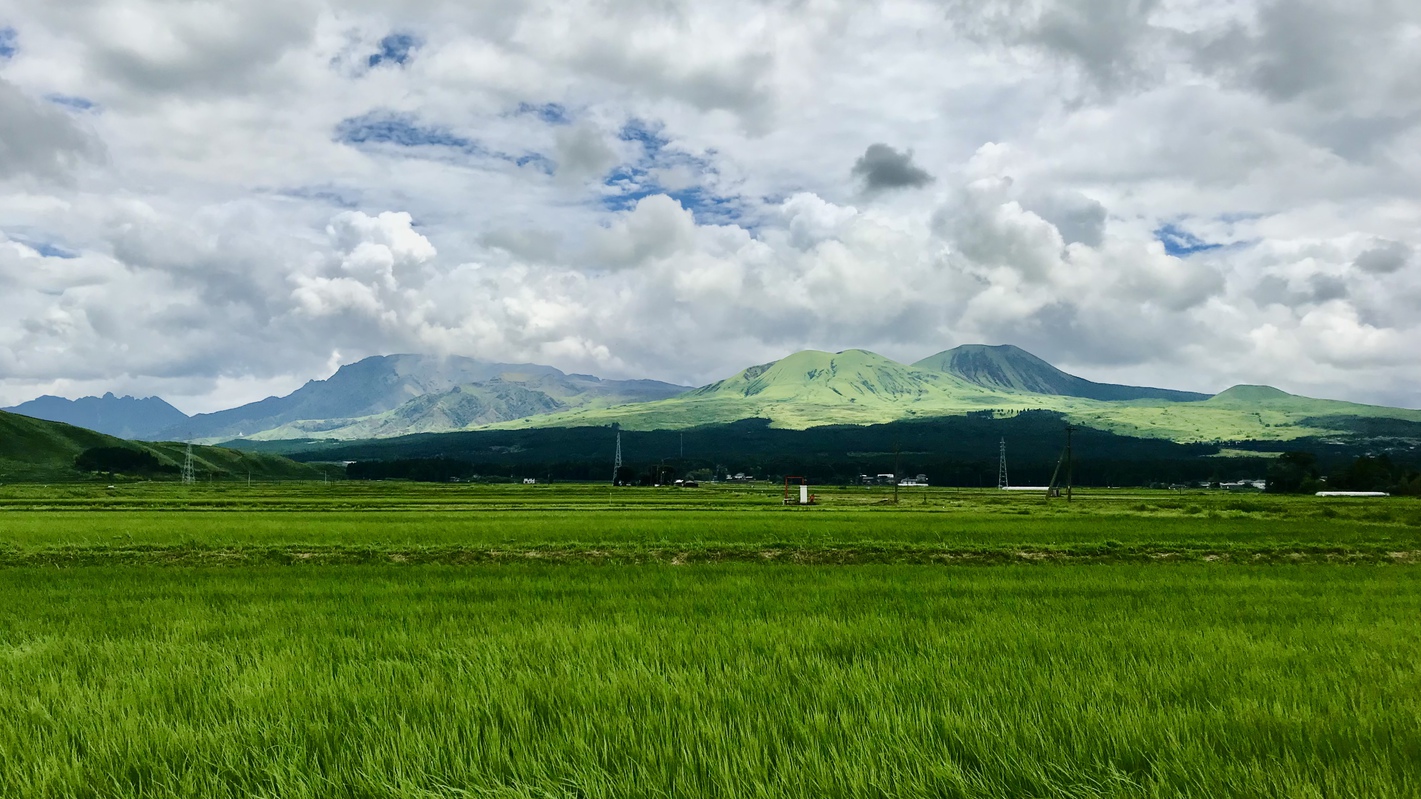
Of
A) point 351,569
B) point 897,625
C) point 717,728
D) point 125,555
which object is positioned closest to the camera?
point 717,728

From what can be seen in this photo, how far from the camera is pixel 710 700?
666 centimetres

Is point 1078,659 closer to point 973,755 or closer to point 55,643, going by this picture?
point 973,755

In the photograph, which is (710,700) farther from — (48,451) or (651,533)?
(48,451)

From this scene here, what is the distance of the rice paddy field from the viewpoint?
5023 millimetres

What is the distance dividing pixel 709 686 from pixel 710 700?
0.46 meters

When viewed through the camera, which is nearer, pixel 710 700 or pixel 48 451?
pixel 710 700

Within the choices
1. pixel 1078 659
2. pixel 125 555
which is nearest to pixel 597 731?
pixel 1078 659

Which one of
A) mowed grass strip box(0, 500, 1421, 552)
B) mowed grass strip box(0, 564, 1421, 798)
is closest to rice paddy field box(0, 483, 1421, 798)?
mowed grass strip box(0, 564, 1421, 798)

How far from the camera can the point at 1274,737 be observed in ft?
19.0

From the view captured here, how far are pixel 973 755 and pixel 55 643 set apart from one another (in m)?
11.3

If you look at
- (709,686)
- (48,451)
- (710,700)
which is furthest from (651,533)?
(48,451)

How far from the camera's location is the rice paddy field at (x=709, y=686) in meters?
5.02

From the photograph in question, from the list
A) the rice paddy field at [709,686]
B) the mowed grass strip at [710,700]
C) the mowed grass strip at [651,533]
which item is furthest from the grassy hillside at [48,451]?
the mowed grass strip at [710,700]

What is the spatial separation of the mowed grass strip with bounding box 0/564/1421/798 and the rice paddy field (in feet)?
0.12
